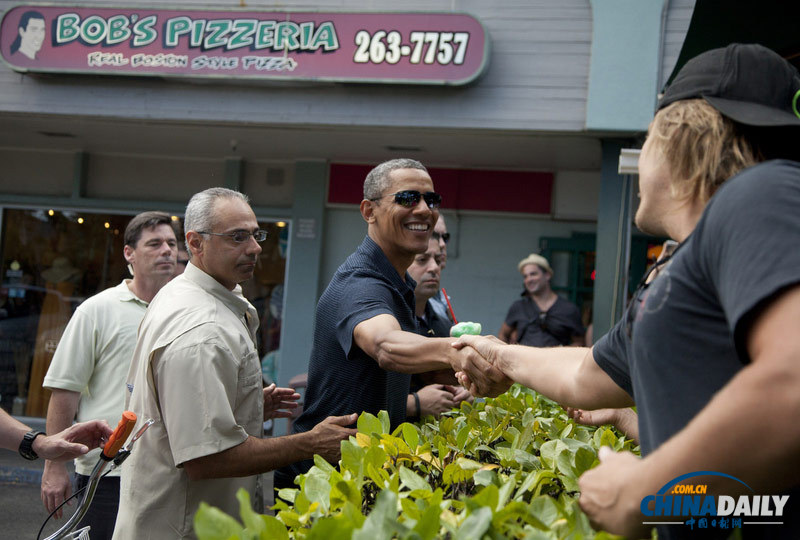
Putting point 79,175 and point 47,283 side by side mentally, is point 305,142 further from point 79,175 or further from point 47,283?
point 47,283

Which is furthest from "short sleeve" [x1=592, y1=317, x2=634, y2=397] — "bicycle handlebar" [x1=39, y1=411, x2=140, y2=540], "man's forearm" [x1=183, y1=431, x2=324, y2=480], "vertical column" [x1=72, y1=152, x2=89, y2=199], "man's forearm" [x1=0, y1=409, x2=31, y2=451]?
"vertical column" [x1=72, y1=152, x2=89, y2=199]

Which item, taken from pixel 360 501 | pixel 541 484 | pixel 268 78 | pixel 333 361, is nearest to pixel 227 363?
pixel 333 361

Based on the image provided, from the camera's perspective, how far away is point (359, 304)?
2611mm

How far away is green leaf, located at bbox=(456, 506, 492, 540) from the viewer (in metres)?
1.21

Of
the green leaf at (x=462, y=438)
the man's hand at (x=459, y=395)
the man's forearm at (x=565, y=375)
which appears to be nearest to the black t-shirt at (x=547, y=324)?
the man's hand at (x=459, y=395)

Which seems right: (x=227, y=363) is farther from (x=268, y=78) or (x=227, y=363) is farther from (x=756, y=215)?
(x=268, y=78)

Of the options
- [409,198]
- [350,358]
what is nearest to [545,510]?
[350,358]

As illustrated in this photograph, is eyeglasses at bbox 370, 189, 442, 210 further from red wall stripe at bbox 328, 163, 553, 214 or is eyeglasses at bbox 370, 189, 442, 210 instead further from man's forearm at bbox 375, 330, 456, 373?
red wall stripe at bbox 328, 163, 553, 214

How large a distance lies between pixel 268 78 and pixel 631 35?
3.50 m

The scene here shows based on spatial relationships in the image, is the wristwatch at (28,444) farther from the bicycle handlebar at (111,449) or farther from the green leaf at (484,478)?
the green leaf at (484,478)

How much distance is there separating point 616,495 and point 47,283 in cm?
974

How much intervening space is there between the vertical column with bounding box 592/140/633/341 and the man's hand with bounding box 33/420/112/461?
549 centimetres

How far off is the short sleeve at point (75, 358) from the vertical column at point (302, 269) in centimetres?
498

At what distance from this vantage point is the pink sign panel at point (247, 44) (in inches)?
279
